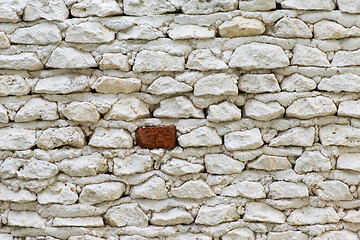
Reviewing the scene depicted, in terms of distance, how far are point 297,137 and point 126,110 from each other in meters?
0.83

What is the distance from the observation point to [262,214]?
177 cm

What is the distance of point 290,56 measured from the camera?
1.74 metres

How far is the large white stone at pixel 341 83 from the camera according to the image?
67.9 inches

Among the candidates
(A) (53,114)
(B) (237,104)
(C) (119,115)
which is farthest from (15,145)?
(B) (237,104)

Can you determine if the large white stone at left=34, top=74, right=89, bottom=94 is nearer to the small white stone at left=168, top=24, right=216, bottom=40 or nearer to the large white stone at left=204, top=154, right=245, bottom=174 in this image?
the small white stone at left=168, top=24, right=216, bottom=40

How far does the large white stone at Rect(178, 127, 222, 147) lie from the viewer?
175 centimetres

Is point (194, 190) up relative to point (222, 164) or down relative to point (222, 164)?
down

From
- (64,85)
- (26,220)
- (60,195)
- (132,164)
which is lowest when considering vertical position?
(26,220)

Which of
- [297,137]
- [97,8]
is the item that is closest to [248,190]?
[297,137]

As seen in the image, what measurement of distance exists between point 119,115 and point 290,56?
0.87 m

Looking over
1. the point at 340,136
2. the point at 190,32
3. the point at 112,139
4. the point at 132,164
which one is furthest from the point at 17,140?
the point at 340,136

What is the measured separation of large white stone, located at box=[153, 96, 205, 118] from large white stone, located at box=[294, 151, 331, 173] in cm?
52

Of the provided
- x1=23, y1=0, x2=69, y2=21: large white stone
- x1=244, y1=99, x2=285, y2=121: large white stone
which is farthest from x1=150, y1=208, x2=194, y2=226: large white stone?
x1=23, y1=0, x2=69, y2=21: large white stone

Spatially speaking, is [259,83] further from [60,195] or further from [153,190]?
[60,195]
